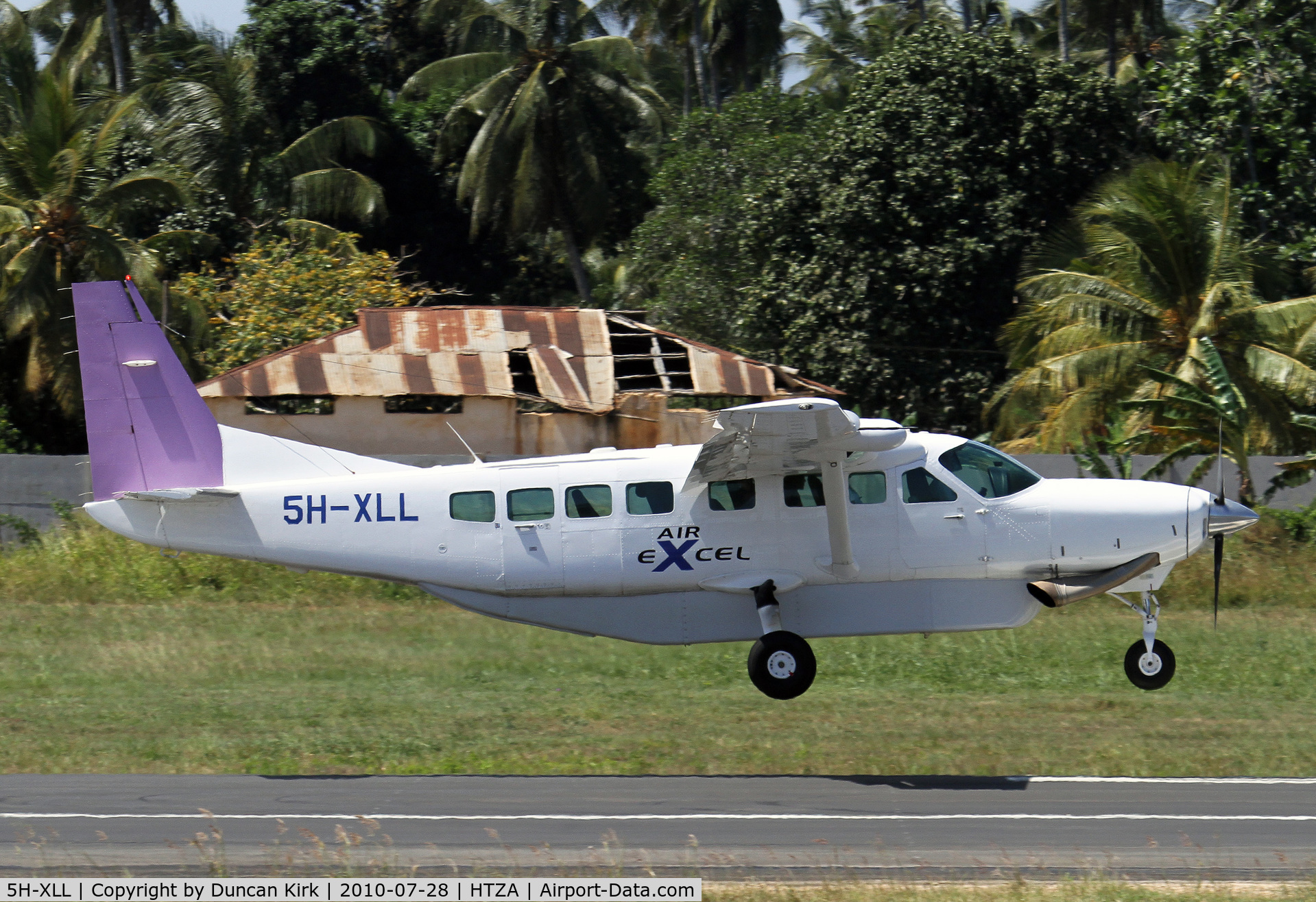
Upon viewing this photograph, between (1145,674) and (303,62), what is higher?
(303,62)

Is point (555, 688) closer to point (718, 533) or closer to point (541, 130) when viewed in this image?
point (718, 533)

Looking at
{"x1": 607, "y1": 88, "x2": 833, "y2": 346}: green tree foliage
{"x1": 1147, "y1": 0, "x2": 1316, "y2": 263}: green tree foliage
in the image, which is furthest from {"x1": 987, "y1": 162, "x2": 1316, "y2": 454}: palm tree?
{"x1": 607, "y1": 88, "x2": 833, "y2": 346}: green tree foliage

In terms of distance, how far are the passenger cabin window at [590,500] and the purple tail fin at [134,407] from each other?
371 centimetres

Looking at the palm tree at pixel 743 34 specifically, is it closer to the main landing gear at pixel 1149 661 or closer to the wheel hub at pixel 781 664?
the main landing gear at pixel 1149 661

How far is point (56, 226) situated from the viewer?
29.5m

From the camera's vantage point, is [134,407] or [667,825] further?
[134,407]

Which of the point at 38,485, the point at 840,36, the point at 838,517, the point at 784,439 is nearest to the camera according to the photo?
the point at 784,439

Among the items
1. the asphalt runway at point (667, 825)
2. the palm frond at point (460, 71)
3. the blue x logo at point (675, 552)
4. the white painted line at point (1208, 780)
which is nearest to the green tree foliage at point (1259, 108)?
the white painted line at point (1208, 780)

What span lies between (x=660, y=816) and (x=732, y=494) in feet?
10.6

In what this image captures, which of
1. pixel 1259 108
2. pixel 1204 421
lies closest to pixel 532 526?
pixel 1204 421

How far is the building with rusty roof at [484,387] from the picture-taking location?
2478cm

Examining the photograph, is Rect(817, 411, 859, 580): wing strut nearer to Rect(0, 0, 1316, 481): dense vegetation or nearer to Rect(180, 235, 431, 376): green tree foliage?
Rect(0, 0, 1316, 481): dense vegetation

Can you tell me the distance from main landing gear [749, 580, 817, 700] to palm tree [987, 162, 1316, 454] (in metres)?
13.9

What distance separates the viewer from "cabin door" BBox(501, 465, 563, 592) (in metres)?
14.6
